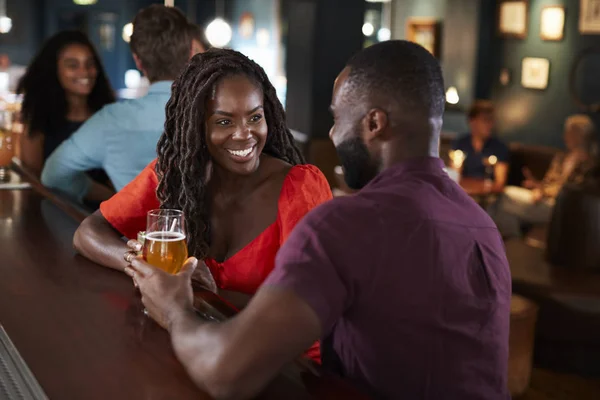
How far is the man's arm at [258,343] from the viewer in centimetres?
99

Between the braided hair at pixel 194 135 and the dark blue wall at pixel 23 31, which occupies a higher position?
the dark blue wall at pixel 23 31

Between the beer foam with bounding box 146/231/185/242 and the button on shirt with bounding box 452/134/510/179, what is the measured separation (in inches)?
198

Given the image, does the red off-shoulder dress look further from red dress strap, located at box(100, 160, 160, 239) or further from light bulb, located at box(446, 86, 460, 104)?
light bulb, located at box(446, 86, 460, 104)

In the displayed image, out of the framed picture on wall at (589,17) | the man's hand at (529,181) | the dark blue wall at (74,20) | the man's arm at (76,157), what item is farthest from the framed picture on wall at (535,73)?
the dark blue wall at (74,20)

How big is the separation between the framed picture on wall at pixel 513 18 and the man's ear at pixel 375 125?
23.6 ft

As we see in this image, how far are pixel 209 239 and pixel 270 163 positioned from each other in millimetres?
243

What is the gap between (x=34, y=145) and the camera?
3.49 meters

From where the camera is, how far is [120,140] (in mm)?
2635

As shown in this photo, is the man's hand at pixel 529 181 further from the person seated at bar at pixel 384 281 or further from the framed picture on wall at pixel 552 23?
the person seated at bar at pixel 384 281

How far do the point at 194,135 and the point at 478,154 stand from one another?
469 centimetres

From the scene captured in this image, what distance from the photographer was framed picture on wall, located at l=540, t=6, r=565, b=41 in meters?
7.40

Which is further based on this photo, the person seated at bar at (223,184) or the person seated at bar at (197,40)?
the person seated at bar at (197,40)

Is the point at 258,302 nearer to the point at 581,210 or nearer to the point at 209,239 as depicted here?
the point at 209,239

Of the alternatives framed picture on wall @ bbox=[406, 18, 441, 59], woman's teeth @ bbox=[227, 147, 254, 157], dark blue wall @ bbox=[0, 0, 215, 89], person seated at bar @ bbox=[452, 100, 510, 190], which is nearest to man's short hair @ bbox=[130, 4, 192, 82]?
woman's teeth @ bbox=[227, 147, 254, 157]
